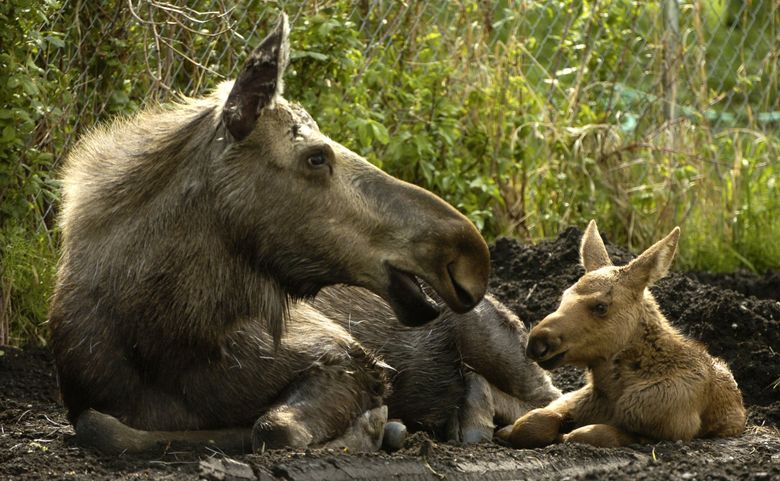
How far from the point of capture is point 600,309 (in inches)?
234

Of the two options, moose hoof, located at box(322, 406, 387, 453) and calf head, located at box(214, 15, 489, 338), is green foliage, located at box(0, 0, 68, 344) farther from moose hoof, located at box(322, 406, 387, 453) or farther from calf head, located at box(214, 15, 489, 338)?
moose hoof, located at box(322, 406, 387, 453)

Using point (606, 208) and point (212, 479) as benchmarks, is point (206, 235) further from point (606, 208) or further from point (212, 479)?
point (606, 208)

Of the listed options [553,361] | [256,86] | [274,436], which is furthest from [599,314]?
[256,86]

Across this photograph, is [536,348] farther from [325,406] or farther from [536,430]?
[325,406]

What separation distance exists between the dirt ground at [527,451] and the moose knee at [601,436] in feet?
0.43

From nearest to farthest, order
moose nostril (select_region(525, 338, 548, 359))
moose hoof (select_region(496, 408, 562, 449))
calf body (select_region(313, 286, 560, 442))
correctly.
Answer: moose nostril (select_region(525, 338, 548, 359)) → moose hoof (select_region(496, 408, 562, 449)) → calf body (select_region(313, 286, 560, 442))

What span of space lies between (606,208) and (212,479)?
6.15 m

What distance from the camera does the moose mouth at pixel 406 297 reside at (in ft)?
17.9

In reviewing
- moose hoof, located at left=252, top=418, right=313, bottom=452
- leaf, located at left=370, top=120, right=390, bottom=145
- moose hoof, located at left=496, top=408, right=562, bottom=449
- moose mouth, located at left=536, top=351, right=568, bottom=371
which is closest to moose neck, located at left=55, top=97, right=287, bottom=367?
moose hoof, located at left=252, top=418, right=313, bottom=452

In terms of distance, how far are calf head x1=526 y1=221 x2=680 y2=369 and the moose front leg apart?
780 mm

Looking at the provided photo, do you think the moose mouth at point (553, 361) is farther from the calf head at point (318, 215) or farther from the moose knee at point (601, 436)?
the calf head at point (318, 215)

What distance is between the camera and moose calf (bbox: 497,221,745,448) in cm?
592

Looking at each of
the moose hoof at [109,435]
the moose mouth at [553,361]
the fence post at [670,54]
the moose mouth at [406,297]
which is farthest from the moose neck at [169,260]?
the fence post at [670,54]

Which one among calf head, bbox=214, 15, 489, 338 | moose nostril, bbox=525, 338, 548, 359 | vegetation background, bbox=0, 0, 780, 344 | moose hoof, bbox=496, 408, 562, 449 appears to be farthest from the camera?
vegetation background, bbox=0, 0, 780, 344
